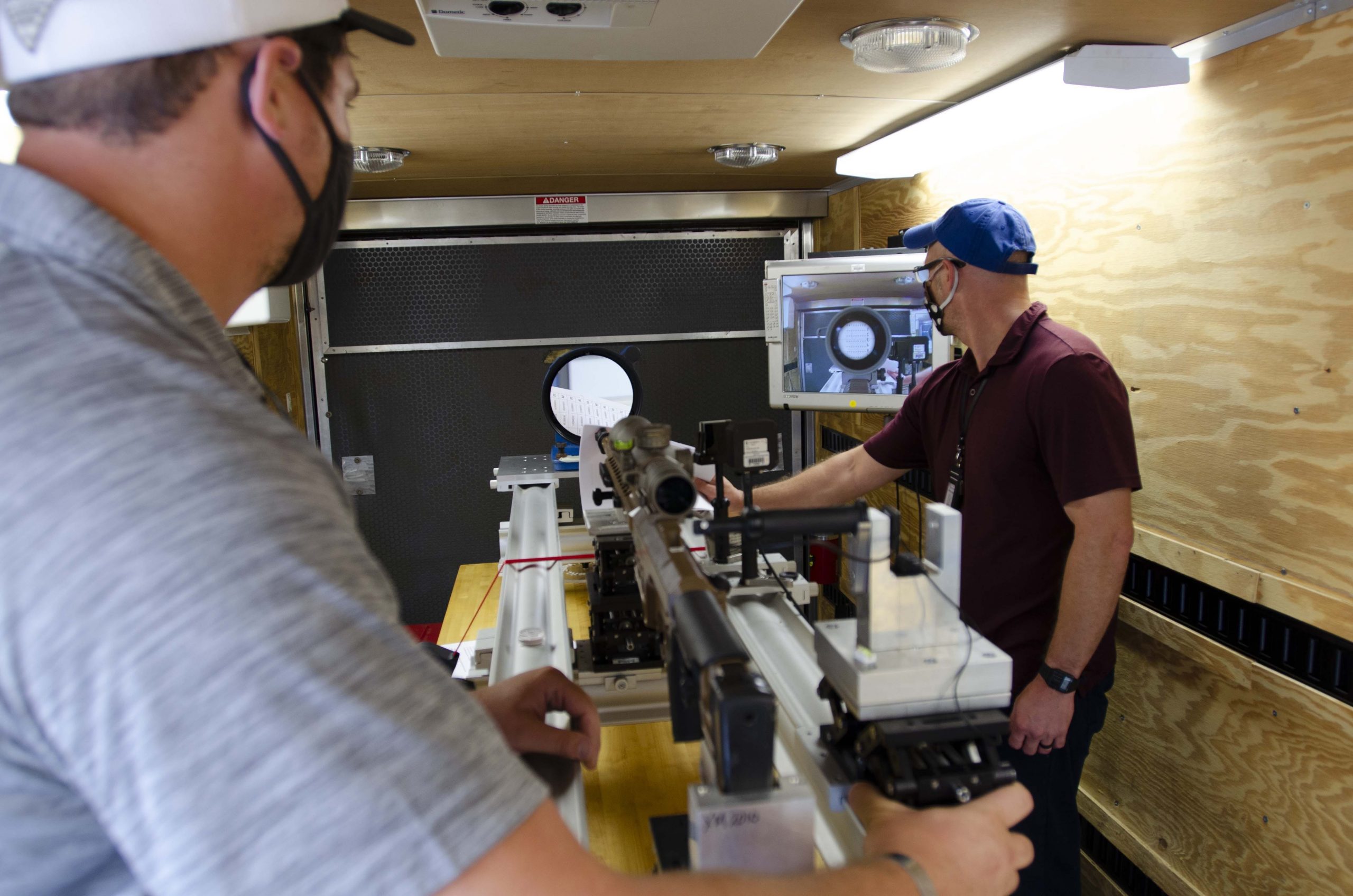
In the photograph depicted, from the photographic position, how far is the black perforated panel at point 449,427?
12.8 ft

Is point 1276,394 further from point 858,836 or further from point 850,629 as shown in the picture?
point 858,836

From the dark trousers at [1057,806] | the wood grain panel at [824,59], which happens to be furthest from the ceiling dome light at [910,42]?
the dark trousers at [1057,806]

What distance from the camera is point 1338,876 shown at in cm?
165

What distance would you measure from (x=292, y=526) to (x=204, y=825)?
0.52 feet

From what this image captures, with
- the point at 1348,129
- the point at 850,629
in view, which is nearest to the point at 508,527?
the point at 850,629

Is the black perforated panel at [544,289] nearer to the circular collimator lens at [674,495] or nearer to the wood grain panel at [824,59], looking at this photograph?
the wood grain panel at [824,59]

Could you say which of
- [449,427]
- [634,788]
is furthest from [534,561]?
[449,427]

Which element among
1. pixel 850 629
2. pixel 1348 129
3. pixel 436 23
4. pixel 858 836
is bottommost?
pixel 858 836

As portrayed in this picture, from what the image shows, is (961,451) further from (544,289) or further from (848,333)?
(544,289)

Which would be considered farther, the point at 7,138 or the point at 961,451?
the point at 961,451

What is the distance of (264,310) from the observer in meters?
2.78

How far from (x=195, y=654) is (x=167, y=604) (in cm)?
3

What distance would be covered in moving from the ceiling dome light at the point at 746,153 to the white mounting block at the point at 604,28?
1.17 m

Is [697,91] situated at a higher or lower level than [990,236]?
higher
